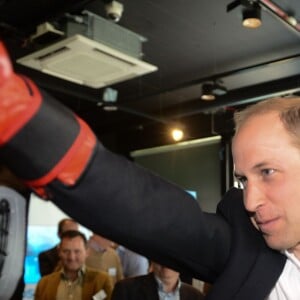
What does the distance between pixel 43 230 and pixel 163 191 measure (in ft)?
21.3

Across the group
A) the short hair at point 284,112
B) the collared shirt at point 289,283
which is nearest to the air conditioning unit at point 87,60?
the short hair at point 284,112

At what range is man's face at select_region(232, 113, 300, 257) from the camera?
80 centimetres

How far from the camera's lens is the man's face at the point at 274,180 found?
2.63ft

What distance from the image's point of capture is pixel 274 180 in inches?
31.6

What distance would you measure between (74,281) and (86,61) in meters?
1.67

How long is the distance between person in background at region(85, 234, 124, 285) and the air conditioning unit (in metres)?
1.55

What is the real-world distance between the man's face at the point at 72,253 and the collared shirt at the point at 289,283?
289 centimetres

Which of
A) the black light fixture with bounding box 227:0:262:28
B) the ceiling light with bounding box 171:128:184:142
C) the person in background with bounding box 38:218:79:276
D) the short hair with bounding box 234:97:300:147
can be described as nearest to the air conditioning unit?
the black light fixture with bounding box 227:0:262:28

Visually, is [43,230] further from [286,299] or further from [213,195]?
[286,299]

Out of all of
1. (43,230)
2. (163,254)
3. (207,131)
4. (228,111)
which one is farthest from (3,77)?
(43,230)

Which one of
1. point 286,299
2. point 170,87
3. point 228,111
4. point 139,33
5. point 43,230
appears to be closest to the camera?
point 286,299

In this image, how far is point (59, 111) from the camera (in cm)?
58

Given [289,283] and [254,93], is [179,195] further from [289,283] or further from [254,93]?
[254,93]

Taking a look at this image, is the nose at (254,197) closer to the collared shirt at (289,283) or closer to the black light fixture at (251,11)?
the collared shirt at (289,283)
